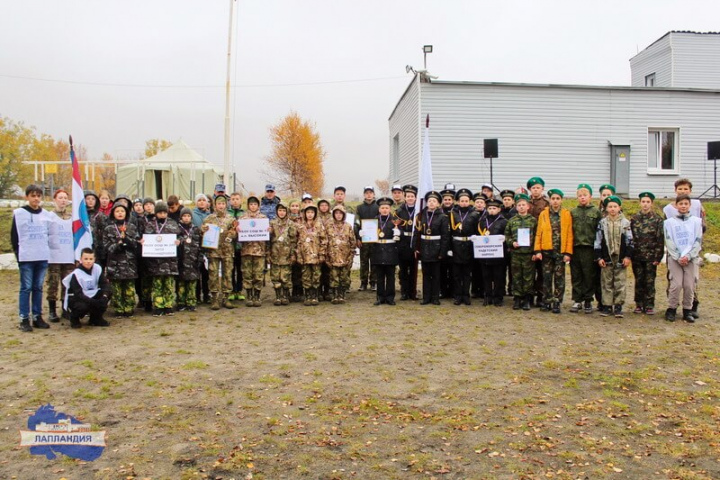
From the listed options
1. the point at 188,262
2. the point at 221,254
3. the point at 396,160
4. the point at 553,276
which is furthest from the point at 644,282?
the point at 396,160

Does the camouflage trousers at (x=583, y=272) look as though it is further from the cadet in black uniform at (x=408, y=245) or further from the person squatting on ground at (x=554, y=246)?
the cadet in black uniform at (x=408, y=245)

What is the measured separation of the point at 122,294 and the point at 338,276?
12.7ft

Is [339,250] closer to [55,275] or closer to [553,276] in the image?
[553,276]

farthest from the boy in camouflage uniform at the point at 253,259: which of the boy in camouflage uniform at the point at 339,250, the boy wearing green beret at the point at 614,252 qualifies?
the boy wearing green beret at the point at 614,252

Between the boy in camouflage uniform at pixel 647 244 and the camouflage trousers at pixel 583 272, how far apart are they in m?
0.70

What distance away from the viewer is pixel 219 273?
10039 mm

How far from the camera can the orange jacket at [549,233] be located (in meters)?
9.45

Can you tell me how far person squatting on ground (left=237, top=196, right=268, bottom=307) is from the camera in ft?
33.2

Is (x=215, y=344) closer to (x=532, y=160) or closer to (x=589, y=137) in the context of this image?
(x=532, y=160)

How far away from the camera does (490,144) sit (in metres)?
20.1

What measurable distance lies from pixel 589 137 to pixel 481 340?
1819 centimetres

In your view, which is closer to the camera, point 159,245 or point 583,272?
point 159,245

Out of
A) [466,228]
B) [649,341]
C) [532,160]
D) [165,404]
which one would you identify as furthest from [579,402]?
[532,160]

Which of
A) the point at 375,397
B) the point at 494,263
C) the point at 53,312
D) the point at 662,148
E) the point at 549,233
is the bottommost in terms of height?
the point at 375,397
